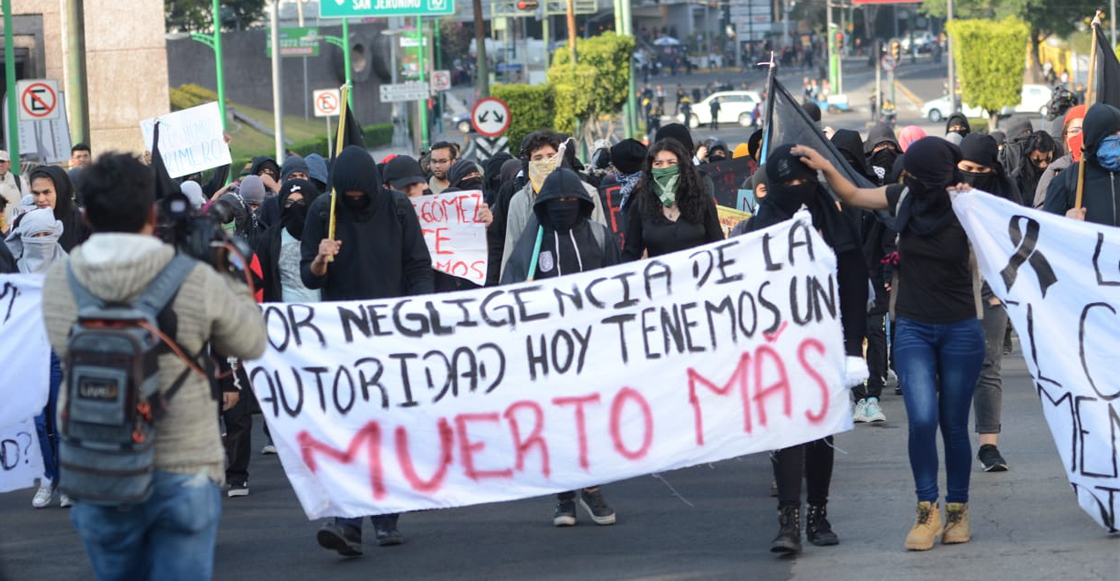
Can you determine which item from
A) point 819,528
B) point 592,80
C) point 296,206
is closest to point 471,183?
point 296,206

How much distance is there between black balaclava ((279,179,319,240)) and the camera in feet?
29.8

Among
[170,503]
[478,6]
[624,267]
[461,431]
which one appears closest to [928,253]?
[624,267]

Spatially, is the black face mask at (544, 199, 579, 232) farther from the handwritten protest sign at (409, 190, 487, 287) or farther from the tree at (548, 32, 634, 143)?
the tree at (548, 32, 634, 143)

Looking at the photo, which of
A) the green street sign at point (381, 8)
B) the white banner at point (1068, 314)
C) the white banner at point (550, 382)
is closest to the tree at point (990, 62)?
the green street sign at point (381, 8)

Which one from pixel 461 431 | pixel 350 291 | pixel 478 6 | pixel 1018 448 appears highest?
pixel 478 6

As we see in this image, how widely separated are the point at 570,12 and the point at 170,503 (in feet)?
158

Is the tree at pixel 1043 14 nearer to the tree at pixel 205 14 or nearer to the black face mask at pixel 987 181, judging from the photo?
the tree at pixel 205 14

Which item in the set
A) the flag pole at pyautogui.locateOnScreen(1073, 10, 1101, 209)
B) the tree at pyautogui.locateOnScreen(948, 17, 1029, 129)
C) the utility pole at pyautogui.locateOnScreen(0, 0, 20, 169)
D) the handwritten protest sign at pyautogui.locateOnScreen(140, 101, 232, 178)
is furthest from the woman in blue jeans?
the tree at pyautogui.locateOnScreen(948, 17, 1029, 129)

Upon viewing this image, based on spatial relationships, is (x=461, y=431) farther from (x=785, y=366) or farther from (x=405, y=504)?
(x=785, y=366)

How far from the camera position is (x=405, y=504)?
6.68 m

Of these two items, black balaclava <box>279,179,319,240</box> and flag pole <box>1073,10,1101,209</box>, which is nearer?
flag pole <box>1073,10,1101,209</box>

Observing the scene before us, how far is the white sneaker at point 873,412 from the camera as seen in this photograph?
10109 mm

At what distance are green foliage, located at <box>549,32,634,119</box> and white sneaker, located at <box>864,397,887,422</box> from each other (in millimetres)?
29760

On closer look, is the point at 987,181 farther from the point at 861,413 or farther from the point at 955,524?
the point at 955,524
